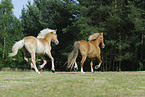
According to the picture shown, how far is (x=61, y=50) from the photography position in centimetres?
3825

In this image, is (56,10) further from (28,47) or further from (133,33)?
(28,47)

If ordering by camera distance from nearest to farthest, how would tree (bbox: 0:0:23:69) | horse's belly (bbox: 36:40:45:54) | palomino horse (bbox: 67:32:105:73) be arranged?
horse's belly (bbox: 36:40:45:54) < palomino horse (bbox: 67:32:105:73) < tree (bbox: 0:0:23:69)

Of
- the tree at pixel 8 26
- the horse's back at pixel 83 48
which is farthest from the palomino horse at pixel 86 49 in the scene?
the tree at pixel 8 26

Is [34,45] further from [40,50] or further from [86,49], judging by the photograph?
[86,49]

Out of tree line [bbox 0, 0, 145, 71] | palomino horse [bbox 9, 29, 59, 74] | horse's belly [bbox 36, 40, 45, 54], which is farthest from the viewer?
tree line [bbox 0, 0, 145, 71]

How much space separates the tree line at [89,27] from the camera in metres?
32.8

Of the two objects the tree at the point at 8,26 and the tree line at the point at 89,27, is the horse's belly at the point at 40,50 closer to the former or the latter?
the tree line at the point at 89,27

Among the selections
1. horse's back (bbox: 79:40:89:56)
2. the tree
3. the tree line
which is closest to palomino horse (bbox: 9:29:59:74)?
horse's back (bbox: 79:40:89:56)

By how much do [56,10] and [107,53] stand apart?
1166cm

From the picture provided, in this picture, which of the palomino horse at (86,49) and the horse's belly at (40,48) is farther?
the palomino horse at (86,49)

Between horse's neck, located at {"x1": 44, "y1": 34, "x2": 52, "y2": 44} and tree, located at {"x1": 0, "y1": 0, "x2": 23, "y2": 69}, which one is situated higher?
tree, located at {"x1": 0, "y1": 0, "x2": 23, "y2": 69}

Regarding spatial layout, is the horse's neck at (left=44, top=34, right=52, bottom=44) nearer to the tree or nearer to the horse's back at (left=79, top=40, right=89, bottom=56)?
the horse's back at (left=79, top=40, right=89, bottom=56)

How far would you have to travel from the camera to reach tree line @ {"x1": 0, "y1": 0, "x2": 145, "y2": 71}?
32.8 m

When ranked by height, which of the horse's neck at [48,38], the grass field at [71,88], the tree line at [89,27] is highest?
the tree line at [89,27]
